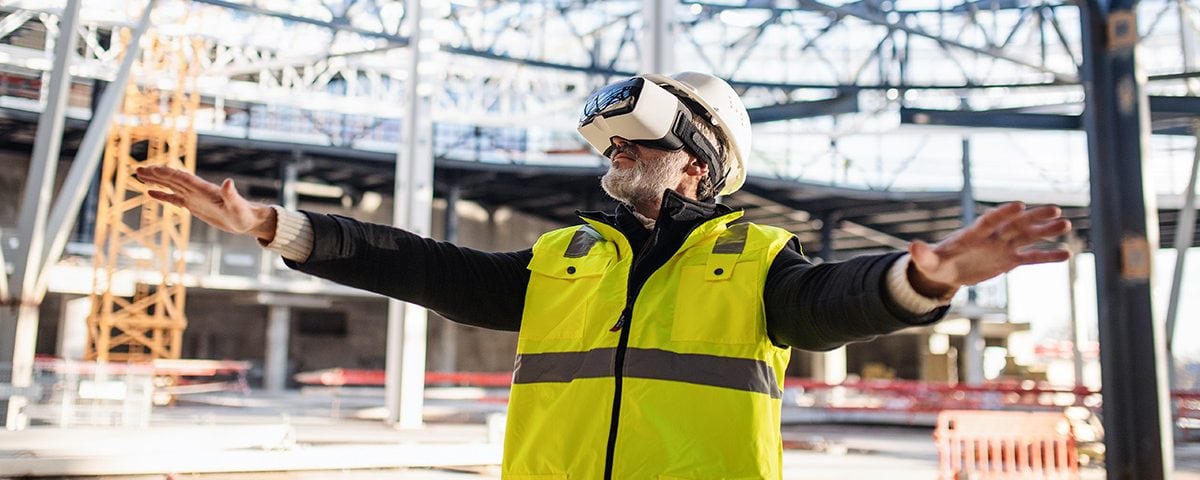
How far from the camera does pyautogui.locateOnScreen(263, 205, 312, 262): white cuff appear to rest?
7.49 feet

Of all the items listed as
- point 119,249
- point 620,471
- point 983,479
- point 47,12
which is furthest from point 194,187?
point 119,249

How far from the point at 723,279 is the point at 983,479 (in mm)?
7711

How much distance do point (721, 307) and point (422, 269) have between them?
78 centimetres

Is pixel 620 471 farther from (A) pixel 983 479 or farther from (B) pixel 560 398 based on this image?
(A) pixel 983 479

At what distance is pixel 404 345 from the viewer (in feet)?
52.4

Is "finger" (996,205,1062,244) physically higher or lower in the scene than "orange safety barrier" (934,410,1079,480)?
higher

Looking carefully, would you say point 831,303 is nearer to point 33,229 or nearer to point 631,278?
point 631,278

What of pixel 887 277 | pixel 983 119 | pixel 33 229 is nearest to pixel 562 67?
pixel 33 229

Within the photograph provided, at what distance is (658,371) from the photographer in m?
2.20

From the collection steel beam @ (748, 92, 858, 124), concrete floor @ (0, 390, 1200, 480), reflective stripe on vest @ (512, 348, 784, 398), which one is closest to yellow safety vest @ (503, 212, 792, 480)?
reflective stripe on vest @ (512, 348, 784, 398)

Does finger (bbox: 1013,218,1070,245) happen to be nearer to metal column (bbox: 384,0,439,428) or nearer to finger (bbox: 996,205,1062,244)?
finger (bbox: 996,205,1062,244)

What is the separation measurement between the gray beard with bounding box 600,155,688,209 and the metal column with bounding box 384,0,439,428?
1364 cm

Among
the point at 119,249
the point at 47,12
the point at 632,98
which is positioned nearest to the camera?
the point at 632,98

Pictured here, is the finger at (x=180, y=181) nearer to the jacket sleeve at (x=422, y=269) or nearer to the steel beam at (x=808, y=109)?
the jacket sleeve at (x=422, y=269)
